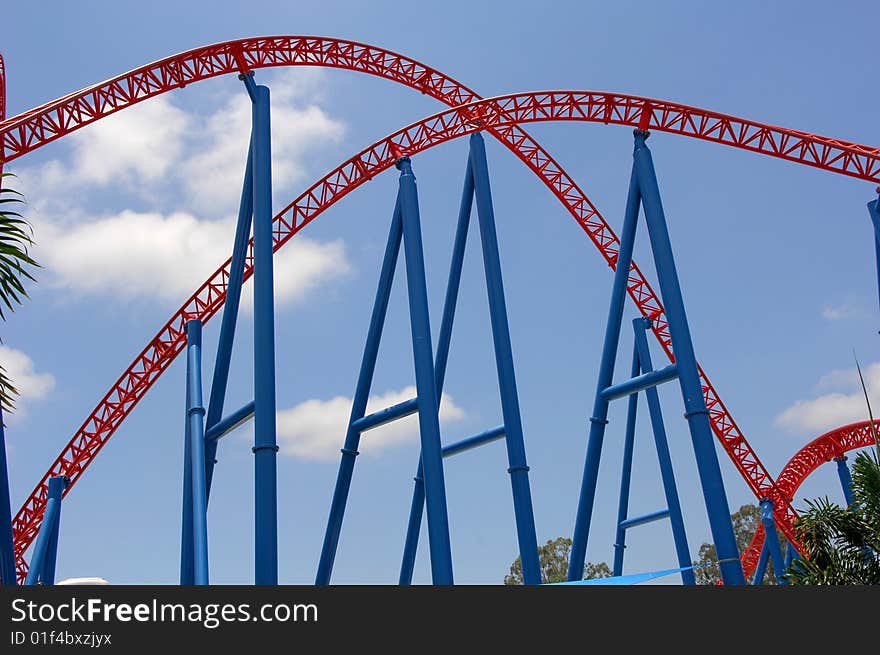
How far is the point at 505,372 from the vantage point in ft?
36.1

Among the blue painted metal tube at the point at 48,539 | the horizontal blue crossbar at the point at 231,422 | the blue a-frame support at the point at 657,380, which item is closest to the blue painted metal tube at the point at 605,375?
the blue a-frame support at the point at 657,380

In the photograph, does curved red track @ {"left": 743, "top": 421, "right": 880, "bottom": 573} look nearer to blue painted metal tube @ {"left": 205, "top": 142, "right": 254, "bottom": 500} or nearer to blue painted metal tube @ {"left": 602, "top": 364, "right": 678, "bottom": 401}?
blue painted metal tube @ {"left": 602, "top": 364, "right": 678, "bottom": 401}

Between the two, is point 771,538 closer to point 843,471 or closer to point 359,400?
point 843,471

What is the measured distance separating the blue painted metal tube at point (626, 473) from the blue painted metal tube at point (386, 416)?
19.4ft

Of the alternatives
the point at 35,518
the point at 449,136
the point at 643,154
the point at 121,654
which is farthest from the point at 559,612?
the point at 35,518

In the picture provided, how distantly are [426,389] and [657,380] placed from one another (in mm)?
3085

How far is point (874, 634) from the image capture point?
17.4ft

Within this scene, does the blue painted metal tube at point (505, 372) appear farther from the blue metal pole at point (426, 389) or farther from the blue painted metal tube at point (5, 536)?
the blue painted metal tube at point (5, 536)

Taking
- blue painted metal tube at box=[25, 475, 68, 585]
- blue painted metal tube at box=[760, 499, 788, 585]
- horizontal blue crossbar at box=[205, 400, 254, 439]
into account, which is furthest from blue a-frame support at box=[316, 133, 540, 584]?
blue painted metal tube at box=[760, 499, 788, 585]

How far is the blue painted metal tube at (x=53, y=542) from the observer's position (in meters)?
15.0

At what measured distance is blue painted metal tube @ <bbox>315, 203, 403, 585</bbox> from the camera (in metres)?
11.6

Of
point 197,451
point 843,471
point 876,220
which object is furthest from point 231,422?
point 843,471

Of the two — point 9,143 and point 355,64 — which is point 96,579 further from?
point 355,64

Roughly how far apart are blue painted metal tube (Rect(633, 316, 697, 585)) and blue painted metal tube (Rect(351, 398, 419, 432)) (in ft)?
18.5
